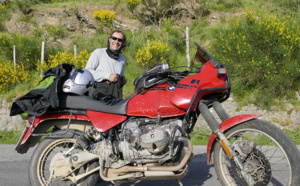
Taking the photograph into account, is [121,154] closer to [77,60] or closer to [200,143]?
[200,143]

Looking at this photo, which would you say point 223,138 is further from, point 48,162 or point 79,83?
point 48,162

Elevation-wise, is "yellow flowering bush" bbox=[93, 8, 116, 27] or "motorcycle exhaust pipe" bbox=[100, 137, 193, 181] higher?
"yellow flowering bush" bbox=[93, 8, 116, 27]

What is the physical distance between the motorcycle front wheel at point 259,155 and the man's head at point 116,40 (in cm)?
228

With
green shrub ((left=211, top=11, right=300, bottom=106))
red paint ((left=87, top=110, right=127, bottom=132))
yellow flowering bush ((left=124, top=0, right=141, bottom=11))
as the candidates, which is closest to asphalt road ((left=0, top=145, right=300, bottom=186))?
red paint ((left=87, top=110, right=127, bottom=132))

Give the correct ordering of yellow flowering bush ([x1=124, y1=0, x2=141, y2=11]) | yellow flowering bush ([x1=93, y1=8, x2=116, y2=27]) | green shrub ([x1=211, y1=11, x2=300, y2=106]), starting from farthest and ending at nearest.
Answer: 1. yellow flowering bush ([x1=124, y1=0, x2=141, y2=11])
2. yellow flowering bush ([x1=93, y1=8, x2=116, y2=27])
3. green shrub ([x1=211, y1=11, x2=300, y2=106])

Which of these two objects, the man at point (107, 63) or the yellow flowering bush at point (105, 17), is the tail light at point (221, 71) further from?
the yellow flowering bush at point (105, 17)

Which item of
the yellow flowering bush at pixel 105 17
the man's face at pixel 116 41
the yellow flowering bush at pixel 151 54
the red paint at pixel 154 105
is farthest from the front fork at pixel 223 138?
the yellow flowering bush at pixel 105 17

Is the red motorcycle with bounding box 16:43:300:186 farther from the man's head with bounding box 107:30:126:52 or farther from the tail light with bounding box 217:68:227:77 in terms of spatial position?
the man's head with bounding box 107:30:126:52

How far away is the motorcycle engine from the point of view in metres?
2.46

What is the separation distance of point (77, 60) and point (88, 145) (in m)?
10.1

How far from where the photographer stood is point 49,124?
2.94 meters

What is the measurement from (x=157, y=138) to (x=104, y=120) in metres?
0.65

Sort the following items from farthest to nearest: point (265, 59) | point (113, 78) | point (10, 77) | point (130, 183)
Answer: point (10, 77) < point (265, 59) < point (113, 78) < point (130, 183)

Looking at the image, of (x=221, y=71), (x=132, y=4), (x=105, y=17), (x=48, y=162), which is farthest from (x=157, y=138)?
(x=132, y=4)
